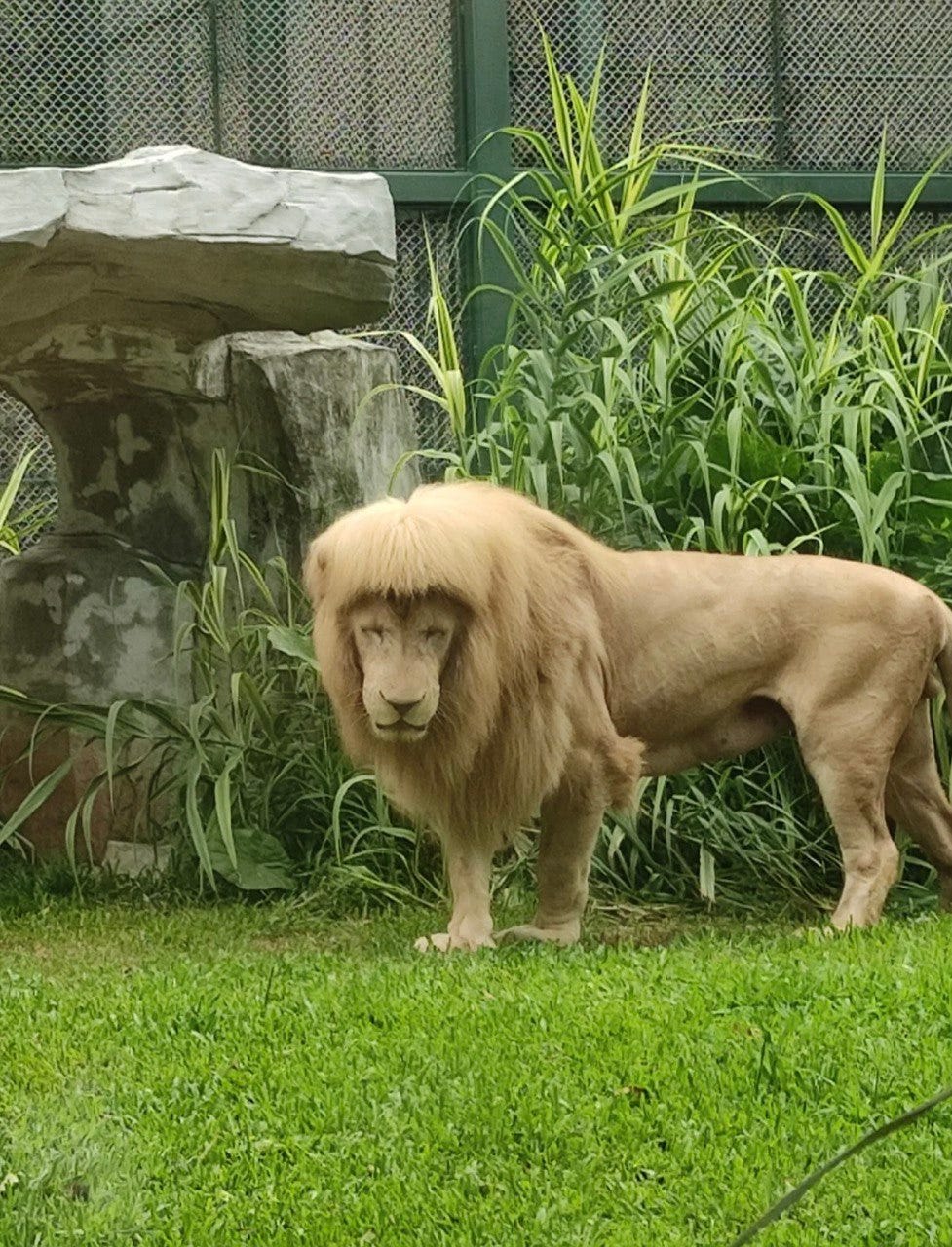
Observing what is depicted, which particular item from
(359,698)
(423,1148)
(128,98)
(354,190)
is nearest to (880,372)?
(354,190)

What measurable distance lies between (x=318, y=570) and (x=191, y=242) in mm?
1161

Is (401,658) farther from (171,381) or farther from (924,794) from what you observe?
(171,381)

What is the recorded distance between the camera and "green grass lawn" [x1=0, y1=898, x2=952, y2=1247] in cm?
284

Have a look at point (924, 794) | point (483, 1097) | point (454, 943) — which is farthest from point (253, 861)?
point (483, 1097)

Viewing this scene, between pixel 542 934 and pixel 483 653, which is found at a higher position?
pixel 483 653

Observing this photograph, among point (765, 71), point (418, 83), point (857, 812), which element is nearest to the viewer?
point (857, 812)

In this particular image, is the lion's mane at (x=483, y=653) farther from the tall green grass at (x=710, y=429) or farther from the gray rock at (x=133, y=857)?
the gray rock at (x=133, y=857)

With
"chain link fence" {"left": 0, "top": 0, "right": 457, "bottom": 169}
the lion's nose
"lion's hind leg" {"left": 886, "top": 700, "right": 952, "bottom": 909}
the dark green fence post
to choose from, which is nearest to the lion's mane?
the lion's nose

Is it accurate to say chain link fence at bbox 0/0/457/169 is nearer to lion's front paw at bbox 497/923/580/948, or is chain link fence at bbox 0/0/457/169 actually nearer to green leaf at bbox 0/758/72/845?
green leaf at bbox 0/758/72/845

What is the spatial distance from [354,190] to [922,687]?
6.82ft

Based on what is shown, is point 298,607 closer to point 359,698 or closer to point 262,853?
point 262,853

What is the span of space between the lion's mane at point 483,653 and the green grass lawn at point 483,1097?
0.44m

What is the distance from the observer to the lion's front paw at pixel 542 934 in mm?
4625

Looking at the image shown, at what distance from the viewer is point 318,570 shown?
14.8ft
